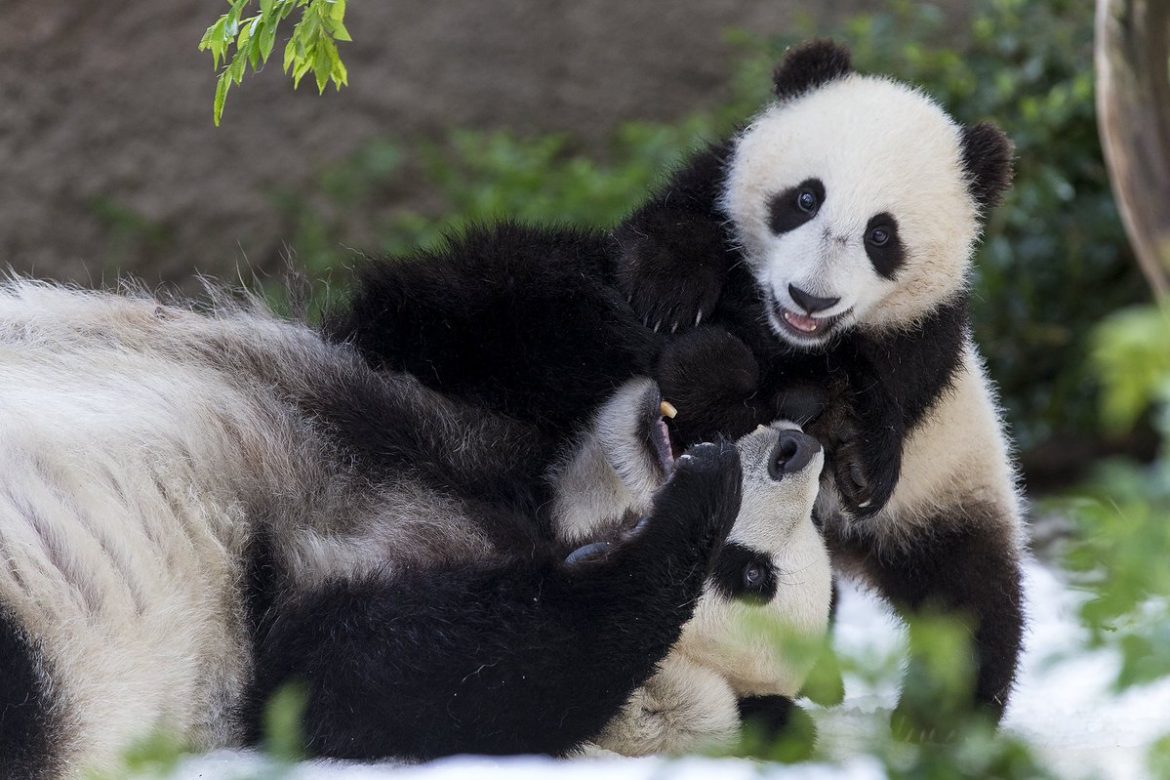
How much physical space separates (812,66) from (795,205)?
0.44 meters

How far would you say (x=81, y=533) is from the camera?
2217 mm

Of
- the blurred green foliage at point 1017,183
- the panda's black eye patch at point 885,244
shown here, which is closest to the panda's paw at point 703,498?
the panda's black eye patch at point 885,244

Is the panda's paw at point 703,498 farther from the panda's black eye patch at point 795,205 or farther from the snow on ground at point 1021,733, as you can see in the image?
the panda's black eye patch at point 795,205

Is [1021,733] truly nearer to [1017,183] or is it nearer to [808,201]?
[808,201]

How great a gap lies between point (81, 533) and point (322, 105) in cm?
427

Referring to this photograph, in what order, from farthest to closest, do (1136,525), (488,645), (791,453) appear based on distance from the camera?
(791,453) → (488,645) → (1136,525)

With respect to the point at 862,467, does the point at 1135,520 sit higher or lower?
higher

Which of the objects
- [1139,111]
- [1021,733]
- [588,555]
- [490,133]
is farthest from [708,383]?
[490,133]

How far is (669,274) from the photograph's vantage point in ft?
8.96

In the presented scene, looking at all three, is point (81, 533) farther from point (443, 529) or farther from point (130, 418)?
point (443, 529)

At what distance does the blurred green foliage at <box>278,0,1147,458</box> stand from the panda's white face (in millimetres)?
2051

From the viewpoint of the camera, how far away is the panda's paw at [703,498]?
7.90ft

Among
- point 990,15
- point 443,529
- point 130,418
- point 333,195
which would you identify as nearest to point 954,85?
point 990,15

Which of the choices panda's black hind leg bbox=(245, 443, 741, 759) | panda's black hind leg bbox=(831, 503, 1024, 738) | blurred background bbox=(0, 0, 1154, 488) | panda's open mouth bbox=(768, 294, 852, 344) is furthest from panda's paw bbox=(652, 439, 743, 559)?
blurred background bbox=(0, 0, 1154, 488)
